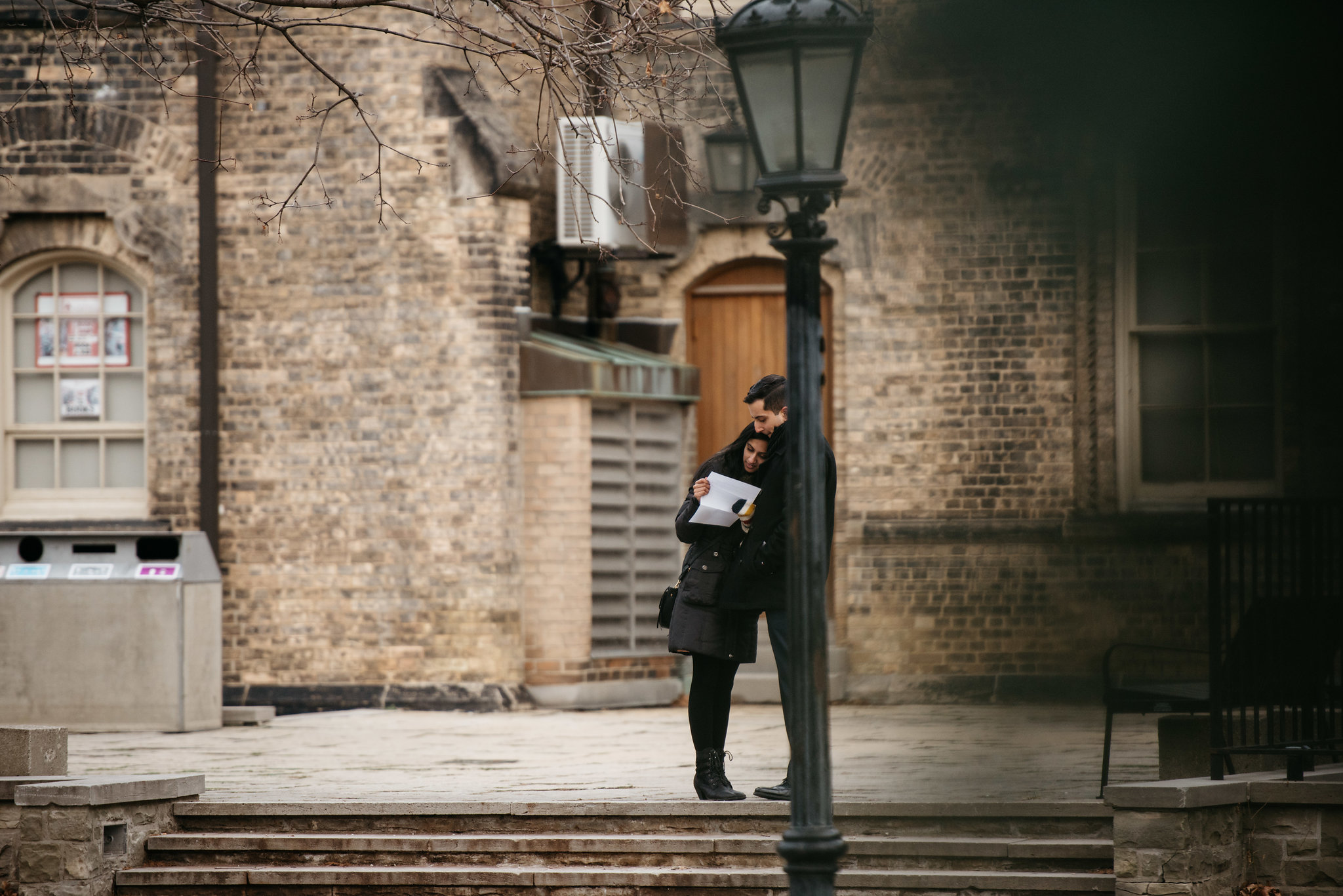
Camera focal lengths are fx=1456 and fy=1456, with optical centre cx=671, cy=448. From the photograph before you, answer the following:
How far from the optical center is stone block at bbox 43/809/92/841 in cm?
616

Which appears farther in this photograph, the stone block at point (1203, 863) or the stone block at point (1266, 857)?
the stone block at point (1266, 857)

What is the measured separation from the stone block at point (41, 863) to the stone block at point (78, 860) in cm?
3

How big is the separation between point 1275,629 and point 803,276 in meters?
1.58

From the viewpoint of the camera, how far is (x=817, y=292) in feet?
13.8

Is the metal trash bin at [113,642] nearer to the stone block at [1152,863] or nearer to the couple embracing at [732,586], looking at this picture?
the couple embracing at [732,586]

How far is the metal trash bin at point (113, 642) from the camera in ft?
31.2

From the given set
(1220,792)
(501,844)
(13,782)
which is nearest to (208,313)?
(13,782)

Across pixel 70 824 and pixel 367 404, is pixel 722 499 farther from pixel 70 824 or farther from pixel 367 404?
pixel 367 404

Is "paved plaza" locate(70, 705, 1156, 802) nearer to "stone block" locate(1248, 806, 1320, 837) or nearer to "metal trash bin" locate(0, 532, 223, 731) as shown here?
"metal trash bin" locate(0, 532, 223, 731)

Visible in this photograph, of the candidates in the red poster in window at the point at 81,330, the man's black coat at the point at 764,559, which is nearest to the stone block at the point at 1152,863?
the man's black coat at the point at 764,559

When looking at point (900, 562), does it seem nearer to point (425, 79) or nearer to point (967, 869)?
point (967, 869)

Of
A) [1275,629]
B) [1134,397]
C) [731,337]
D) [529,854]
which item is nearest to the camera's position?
[1134,397]

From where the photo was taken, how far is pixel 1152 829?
523 cm

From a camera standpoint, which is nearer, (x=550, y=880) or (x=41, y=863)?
(x=550, y=880)
